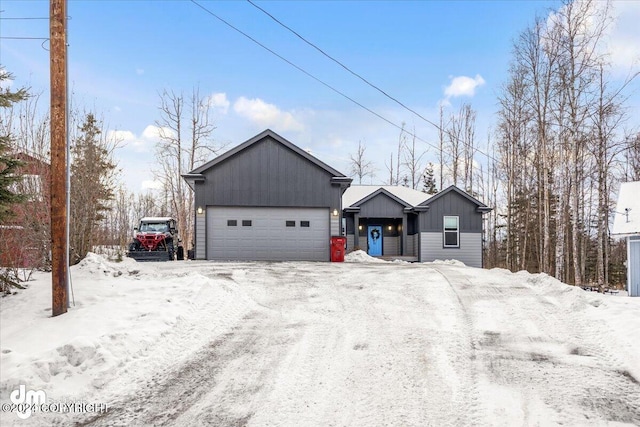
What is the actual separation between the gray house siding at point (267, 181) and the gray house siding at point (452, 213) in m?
7.24

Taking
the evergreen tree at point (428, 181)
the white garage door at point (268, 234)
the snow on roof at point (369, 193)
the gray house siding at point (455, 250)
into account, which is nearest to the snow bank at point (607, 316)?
the white garage door at point (268, 234)

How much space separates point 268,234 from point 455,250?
11.7m

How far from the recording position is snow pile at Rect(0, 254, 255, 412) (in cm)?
443

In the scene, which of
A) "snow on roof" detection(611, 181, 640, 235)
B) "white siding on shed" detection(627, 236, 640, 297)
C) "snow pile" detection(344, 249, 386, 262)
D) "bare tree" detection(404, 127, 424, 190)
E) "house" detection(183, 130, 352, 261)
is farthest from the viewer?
"bare tree" detection(404, 127, 424, 190)

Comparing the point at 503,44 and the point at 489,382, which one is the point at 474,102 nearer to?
the point at 503,44

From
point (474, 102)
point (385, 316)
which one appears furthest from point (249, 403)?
point (474, 102)

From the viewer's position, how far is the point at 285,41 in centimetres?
1245

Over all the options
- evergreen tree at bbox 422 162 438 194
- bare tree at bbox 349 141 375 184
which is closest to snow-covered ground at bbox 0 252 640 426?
bare tree at bbox 349 141 375 184

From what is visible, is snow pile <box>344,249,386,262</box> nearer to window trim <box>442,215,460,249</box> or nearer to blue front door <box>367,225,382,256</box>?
blue front door <box>367,225,382,256</box>

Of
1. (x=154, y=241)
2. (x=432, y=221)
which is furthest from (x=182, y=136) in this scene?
(x=432, y=221)

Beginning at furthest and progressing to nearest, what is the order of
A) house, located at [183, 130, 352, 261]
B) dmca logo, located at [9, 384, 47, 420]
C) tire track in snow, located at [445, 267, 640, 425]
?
1. house, located at [183, 130, 352, 261]
2. tire track in snow, located at [445, 267, 640, 425]
3. dmca logo, located at [9, 384, 47, 420]

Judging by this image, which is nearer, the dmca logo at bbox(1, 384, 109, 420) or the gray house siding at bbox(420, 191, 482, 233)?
the dmca logo at bbox(1, 384, 109, 420)

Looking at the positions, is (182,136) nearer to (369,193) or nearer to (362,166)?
(369,193)

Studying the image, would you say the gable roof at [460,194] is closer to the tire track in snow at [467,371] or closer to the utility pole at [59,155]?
the tire track in snow at [467,371]
